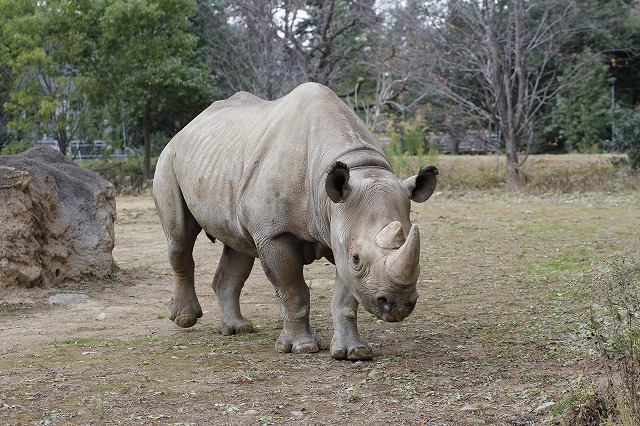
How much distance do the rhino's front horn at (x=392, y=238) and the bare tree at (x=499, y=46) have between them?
16435 millimetres

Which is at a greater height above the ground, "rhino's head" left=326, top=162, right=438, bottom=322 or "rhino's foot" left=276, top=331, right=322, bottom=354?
"rhino's head" left=326, top=162, right=438, bottom=322

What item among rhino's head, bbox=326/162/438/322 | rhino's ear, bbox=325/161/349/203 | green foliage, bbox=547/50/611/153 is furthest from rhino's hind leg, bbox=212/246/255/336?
green foliage, bbox=547/50/611/153

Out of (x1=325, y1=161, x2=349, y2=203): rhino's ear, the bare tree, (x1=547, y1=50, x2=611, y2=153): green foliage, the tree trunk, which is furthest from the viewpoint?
(x1=547, y1=50, x2=611, y2=153): green foliage

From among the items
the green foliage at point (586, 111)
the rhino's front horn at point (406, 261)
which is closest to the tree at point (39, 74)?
the green foliage at point (586, 111)

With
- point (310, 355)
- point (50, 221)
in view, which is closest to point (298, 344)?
point (310, 355)

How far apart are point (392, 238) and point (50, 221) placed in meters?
5.53

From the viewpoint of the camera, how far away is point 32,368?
6.34 metres

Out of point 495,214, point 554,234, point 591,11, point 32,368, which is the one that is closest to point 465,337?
point 32,368

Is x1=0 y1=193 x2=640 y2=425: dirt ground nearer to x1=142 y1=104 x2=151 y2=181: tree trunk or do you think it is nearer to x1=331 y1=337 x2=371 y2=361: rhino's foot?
x1=331 y1=337 x2=371 y2=361: rhino's foot

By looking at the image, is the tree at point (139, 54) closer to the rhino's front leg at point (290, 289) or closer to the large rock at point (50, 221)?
the large rock at point (50, 221)

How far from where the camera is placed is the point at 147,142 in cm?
2750

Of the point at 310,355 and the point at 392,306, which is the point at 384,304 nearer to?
the point at 392,306

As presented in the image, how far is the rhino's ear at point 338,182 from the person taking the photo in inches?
224

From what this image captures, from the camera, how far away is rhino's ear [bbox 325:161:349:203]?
5688 millimetres
